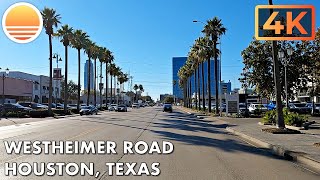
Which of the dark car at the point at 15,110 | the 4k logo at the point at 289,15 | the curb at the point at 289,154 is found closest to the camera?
the curb at the point at 289,154

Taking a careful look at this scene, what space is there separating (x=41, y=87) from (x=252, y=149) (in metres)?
91.7

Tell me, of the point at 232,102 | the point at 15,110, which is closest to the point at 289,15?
the point at 232,102

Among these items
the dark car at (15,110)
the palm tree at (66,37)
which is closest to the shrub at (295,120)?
the dark car at (15,110)

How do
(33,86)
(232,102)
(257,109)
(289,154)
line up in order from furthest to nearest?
1. (33,86)
2. (257,109)
3. (232,102)
4. (289,154)

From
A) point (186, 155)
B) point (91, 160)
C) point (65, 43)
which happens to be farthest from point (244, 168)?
point (65, 43)

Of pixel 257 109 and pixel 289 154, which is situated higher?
pixel 257 109

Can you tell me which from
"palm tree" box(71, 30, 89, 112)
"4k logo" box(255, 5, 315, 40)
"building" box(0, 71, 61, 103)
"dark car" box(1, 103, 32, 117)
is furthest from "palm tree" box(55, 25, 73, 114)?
"4k logo" box(255, 5, 315, 40)

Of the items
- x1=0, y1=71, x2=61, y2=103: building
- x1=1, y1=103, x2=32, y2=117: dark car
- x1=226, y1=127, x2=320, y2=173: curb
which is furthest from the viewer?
x1=0, y1=71, x2=61, y2=103: building

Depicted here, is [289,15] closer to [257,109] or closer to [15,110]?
[257,109]

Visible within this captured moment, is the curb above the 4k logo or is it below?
below

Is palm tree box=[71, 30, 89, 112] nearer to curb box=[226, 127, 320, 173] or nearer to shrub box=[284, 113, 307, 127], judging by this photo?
shrub box=[284, 113, 307, 127]

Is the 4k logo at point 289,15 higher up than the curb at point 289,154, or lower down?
higher up

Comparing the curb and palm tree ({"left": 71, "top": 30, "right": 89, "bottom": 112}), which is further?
palm tree ({"left": 71, "top": 30, "right": 89, "bottom": 112})

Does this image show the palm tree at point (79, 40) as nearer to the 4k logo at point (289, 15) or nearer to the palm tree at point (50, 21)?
the palm tree at point (50, 21)
